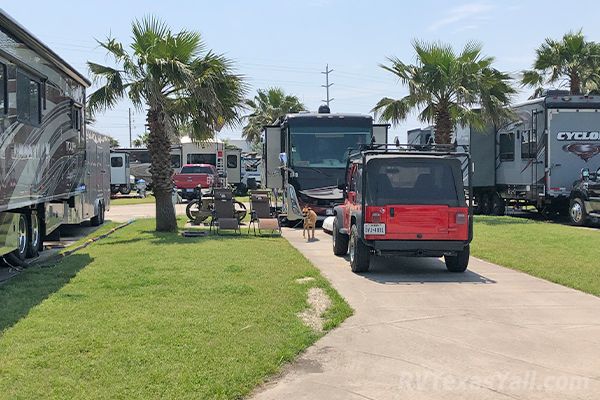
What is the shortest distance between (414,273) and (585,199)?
10161 millimetres

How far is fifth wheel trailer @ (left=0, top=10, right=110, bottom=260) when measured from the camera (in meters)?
9.57

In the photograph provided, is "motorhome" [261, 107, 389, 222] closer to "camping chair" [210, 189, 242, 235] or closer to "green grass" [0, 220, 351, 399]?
"camping chair" [210, 189, 242, 235]

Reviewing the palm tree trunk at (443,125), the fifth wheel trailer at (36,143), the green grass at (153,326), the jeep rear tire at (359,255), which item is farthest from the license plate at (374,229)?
the palm tree trunk at (443,125)

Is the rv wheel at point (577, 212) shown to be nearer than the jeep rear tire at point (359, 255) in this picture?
No

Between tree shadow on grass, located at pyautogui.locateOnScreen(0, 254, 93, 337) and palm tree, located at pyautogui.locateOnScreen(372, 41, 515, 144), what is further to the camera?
palm tree, located at pyautogui.locateOnScreen(372, 41, 515, 144)

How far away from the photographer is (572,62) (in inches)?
1118

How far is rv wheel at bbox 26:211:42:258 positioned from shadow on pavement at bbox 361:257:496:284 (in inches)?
237

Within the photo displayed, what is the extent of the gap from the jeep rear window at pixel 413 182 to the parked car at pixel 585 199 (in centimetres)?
974

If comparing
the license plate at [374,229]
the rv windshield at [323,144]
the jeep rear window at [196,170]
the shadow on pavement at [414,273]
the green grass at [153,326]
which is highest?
the rv windshield at [323,144]

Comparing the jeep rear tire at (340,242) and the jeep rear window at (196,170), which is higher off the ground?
the jeep rear window at (196,170)

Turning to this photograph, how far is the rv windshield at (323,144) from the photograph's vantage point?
60.6 feet

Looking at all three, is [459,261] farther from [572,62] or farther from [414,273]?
[572,62]

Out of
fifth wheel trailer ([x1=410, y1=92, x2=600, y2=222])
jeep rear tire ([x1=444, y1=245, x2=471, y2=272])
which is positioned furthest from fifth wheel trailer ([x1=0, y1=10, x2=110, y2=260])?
fifth wheel trailer ([x1=410, y1=92, x2=600, y2=222])

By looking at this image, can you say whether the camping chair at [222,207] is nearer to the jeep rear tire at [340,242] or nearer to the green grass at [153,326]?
the jeep rear tire at [340,242]
